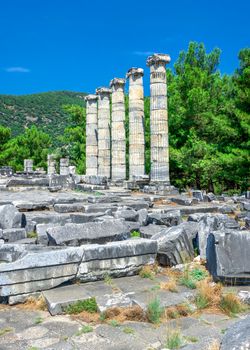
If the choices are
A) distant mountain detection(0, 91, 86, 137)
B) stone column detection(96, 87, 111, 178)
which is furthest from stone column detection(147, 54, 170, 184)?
distant mountain detection(0, 91, 86, 137)

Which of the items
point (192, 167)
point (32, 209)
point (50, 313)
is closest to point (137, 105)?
point (192, 167)

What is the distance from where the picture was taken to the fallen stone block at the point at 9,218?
8180mm

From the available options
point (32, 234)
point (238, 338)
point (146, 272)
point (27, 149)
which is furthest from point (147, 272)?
point (27, 149)

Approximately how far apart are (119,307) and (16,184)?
55.6 feet

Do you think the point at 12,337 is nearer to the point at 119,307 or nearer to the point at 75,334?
the point at 75,334

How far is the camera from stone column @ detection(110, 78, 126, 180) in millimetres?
26109

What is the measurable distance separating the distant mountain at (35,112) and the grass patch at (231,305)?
8602 centimetres

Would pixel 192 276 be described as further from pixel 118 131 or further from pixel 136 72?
pixel 118 131

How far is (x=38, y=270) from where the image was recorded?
5.01m

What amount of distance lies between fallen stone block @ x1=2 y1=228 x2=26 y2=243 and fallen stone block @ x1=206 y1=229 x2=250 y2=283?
3.69 metres

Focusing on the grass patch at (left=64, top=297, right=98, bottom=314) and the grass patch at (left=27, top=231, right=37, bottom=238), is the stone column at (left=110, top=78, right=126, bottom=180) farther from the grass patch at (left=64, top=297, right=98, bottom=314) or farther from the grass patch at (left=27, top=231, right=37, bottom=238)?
the grass patch at (left=64, top=297, right=98, bottom=314)

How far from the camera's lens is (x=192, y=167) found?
920 inches

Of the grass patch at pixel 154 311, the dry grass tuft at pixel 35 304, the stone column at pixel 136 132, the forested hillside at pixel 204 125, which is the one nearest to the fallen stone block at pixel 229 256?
the grass patch at pixel 154 311

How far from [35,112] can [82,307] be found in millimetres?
103990
